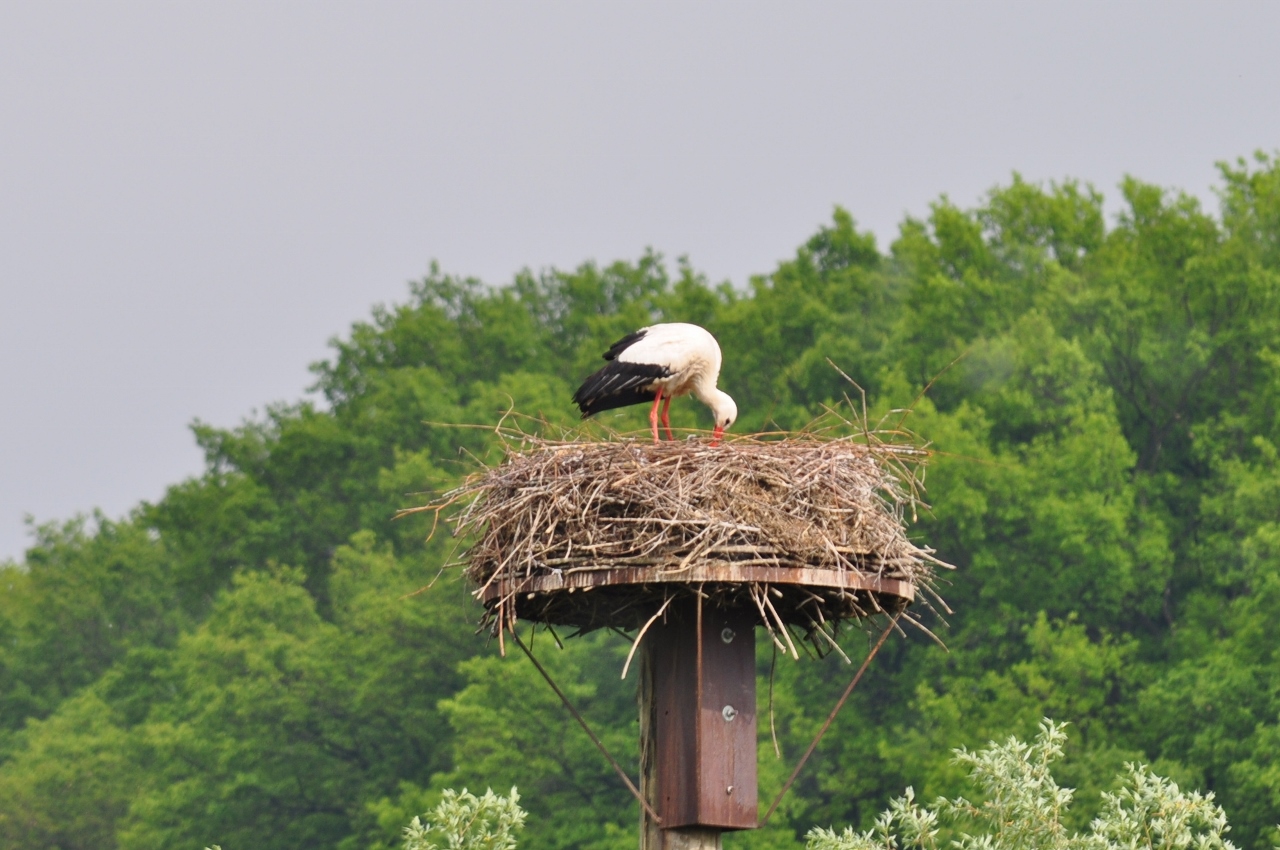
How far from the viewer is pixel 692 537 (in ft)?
28.5

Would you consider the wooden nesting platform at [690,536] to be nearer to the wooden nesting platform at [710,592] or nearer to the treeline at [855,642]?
the wooden nesting platform at [710,592]

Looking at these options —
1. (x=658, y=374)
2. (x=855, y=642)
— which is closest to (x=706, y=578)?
(x=658, y=374)

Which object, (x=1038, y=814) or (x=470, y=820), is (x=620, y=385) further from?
(x=1038, y=814)

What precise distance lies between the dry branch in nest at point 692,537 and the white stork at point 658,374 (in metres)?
1.86

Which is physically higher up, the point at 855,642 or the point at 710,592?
the point at 855,642

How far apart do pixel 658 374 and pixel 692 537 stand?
320 centimetres

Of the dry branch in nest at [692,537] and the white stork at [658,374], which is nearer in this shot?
the dry branch in nest at [692,537]

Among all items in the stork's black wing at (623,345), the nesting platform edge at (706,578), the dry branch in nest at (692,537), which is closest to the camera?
the nesting platform edge at (706,578)

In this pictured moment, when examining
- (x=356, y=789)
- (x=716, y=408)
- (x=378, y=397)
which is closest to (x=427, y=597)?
(x=356, y=789)

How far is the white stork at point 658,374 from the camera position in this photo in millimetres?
11766

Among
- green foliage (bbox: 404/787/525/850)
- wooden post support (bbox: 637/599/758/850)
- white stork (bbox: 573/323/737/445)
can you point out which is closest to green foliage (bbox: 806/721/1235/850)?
green foliage (bbox: 404/787/525/850)

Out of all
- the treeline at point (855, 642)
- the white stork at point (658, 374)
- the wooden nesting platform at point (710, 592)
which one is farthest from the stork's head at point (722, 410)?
the treeline at point (855, 642)

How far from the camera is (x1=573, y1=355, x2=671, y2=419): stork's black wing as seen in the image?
11.8 metres

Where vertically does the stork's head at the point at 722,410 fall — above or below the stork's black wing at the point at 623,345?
below
